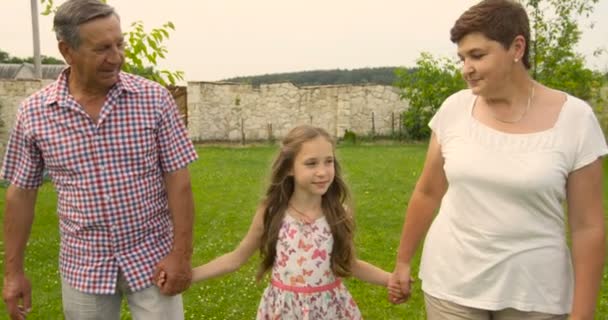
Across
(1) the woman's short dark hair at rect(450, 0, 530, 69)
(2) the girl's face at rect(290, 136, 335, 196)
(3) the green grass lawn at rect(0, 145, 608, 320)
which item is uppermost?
(1) the woman's short dark hair at rect(450, 0, 530, 69)

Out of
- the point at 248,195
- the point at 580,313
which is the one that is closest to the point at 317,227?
the point at 580,313

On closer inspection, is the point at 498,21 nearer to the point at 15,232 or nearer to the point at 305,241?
the point at 305,241

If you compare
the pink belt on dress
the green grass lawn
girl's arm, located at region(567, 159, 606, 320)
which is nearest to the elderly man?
the pink belt on dress

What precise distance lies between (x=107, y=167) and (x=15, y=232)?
19.7 inches

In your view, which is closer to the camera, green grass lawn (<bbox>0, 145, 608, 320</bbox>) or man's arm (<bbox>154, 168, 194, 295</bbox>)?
man's arm (<bbox>154, 168, 194, 295</bbox>)

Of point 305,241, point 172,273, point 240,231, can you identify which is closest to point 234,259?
point 305,241

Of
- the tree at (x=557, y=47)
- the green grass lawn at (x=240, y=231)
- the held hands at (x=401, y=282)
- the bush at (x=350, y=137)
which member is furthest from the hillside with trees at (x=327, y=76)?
the held hands at (x=401, y=282)

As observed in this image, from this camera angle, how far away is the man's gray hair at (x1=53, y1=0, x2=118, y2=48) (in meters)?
2.59

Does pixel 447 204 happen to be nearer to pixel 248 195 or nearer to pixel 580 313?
pixel 580 313

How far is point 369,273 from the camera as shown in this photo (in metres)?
3.20

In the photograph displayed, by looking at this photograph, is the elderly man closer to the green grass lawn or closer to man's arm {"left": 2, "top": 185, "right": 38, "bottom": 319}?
man's arm {"left": 2, "top": 185, "right": 38, "bottom": 319}

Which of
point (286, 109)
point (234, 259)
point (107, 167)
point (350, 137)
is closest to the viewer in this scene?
point (107, 167)

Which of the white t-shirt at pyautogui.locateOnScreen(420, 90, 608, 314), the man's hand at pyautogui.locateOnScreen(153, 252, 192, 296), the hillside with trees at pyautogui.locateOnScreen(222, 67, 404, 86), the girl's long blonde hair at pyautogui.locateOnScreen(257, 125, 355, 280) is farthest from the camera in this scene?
the hillside with trees at pyautogui.locateOnScreen(222, 67, 404, 86)

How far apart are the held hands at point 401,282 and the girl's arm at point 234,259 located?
2.03 feet
